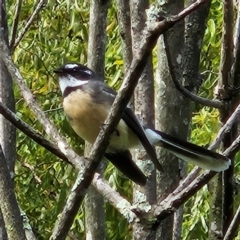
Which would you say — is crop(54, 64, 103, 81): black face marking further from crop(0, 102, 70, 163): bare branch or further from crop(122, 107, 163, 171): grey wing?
crop(0, 102, 70, 163): bare branch

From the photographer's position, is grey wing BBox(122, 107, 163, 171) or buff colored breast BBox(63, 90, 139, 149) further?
buff colored breast BBox(63, 90, 139, 149)

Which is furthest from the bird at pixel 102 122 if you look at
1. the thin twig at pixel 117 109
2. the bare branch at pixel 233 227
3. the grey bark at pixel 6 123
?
the thin twig at pixel 117 109

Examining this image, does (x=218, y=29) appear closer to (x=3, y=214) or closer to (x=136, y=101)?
(x=136, y=101)

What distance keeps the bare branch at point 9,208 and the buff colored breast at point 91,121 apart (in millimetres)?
780

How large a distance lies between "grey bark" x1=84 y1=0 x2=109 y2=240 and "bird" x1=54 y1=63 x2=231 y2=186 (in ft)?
0.41

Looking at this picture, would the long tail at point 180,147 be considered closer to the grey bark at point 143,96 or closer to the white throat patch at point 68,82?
the grey bark at point 143,96

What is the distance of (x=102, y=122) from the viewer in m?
2.67

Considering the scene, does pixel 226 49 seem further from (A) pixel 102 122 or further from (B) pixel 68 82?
(B) pixel 68 82

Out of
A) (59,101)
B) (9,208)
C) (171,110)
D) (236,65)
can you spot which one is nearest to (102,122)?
(171,110)

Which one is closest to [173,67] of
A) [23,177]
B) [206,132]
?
[206,132]

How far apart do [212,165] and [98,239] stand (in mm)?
614

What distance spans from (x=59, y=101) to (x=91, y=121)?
2.23m

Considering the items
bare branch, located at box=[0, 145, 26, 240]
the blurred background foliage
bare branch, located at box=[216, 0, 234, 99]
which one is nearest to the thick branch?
bare branch, located at box=[216, 0, 234, 99]

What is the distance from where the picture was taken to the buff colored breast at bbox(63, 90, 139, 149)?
9.03 feet
